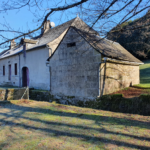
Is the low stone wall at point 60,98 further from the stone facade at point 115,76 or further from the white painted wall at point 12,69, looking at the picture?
the white painted wall at point 12,69

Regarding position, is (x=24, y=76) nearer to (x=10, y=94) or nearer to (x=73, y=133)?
(x=10, y=94)

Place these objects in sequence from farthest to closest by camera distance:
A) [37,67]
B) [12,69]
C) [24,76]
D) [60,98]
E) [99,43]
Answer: [12,69]
[24,76]
[37,67]
[60,98]
[99,43]

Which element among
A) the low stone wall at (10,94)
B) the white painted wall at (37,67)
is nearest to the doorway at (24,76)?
the white painted wall at (37,67)

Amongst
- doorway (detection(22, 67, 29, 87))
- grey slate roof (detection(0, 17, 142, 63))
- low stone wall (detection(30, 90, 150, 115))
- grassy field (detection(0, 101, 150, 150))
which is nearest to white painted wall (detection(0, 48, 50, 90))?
doorway (detection(22, 67, 29, 87))

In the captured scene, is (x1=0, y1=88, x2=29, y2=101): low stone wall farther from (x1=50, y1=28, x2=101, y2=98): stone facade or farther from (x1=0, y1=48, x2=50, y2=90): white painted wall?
(x1=50, y1=28, x2=101, y2=98): stone facade

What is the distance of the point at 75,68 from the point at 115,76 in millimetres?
2547

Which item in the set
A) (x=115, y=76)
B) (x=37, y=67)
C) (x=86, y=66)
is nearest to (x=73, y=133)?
(x=86, y=66)

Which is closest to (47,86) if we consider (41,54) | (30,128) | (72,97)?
(41,54)

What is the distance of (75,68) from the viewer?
29.9 feet

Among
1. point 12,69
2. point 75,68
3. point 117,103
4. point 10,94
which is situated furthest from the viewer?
point 12,69

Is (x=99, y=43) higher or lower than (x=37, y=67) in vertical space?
higher

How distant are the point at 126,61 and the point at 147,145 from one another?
697 centimetres

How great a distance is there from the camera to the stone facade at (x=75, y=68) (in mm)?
8188

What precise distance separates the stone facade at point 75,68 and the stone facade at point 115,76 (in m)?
0.45
